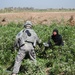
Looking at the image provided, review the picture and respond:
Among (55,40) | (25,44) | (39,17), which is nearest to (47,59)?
(55,40)

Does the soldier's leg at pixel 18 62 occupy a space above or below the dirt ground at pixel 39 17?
above

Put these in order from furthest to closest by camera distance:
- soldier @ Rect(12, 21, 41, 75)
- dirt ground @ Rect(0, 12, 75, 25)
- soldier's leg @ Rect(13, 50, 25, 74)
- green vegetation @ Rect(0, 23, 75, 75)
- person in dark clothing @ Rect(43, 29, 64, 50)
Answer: dirt ground @ Rect(0, 12, 75, 25) < person in dark clothing @ Rect(43, 29, 64, 50) < soldier @ Rect(12, 21, 41, 75) < soldier's leg @ Rect(13, 50, 25, 74) < green vegetation @ Rect(0, 23, 75, 75)

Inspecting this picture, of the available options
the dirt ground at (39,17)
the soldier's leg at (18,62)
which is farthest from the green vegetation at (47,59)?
the dirt ground at (39,17)

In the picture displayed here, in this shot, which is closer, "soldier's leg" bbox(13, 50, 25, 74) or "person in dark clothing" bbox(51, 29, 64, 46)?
"soldier's leg" bbox(13, 50, 25, 74)

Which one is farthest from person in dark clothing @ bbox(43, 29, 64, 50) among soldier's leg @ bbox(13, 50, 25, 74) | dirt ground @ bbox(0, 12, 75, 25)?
dirt ground @ bbox(0, 12, 75, 25)

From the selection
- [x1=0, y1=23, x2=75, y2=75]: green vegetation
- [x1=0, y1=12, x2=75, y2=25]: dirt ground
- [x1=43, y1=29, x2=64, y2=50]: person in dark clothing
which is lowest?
[x1=0, y1=12, x2=75, y2=25]: dirt ground

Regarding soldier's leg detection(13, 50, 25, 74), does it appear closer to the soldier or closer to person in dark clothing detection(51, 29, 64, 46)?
the soldier

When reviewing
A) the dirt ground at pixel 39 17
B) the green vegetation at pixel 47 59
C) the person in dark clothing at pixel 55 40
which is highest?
the person in dark clothing at pixel 55 40

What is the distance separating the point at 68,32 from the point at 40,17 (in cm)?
1751

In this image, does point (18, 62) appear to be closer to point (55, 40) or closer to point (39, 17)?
point (55, 40)

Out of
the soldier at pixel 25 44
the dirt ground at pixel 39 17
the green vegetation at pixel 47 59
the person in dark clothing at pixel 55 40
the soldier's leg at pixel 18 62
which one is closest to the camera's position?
the green vegetation at pixel 47 59

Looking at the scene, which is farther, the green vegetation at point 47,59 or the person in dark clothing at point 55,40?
the person in dark clothing at point 55,40

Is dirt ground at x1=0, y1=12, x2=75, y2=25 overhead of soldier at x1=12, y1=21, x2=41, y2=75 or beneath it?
beneath

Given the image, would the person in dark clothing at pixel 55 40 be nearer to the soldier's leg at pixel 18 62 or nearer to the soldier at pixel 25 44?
the soldier at pixel 25 44
